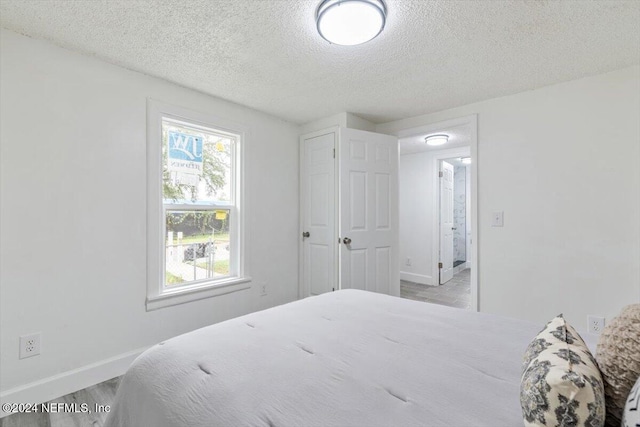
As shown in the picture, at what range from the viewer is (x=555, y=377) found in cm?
65

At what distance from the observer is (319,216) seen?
3418 millimetres

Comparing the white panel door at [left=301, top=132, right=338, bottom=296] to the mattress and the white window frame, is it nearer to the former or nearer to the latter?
the white window frame

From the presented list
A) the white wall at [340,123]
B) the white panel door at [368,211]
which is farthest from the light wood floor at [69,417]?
the white wall at [340,123]

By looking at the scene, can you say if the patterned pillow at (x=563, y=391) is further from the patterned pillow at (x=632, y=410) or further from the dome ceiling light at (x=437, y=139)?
the dome ceiling light at (x=437, y=139)

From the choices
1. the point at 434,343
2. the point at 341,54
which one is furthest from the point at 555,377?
the point at 341,54

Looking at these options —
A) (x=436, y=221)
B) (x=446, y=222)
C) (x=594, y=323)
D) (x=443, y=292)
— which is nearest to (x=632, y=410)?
(x=594, y=323)

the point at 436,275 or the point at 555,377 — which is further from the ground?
the point at 555,377

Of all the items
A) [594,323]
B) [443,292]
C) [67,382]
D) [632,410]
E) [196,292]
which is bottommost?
[443,292]

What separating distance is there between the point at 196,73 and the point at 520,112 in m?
2.73

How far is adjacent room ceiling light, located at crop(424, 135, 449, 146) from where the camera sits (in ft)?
13.2

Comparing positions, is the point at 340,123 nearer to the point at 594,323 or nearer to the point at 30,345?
the point at 594,323

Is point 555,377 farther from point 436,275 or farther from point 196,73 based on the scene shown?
point 436,275

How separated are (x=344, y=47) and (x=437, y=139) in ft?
8.52

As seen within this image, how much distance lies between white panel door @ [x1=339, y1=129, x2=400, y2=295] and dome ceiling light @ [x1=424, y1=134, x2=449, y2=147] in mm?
934
